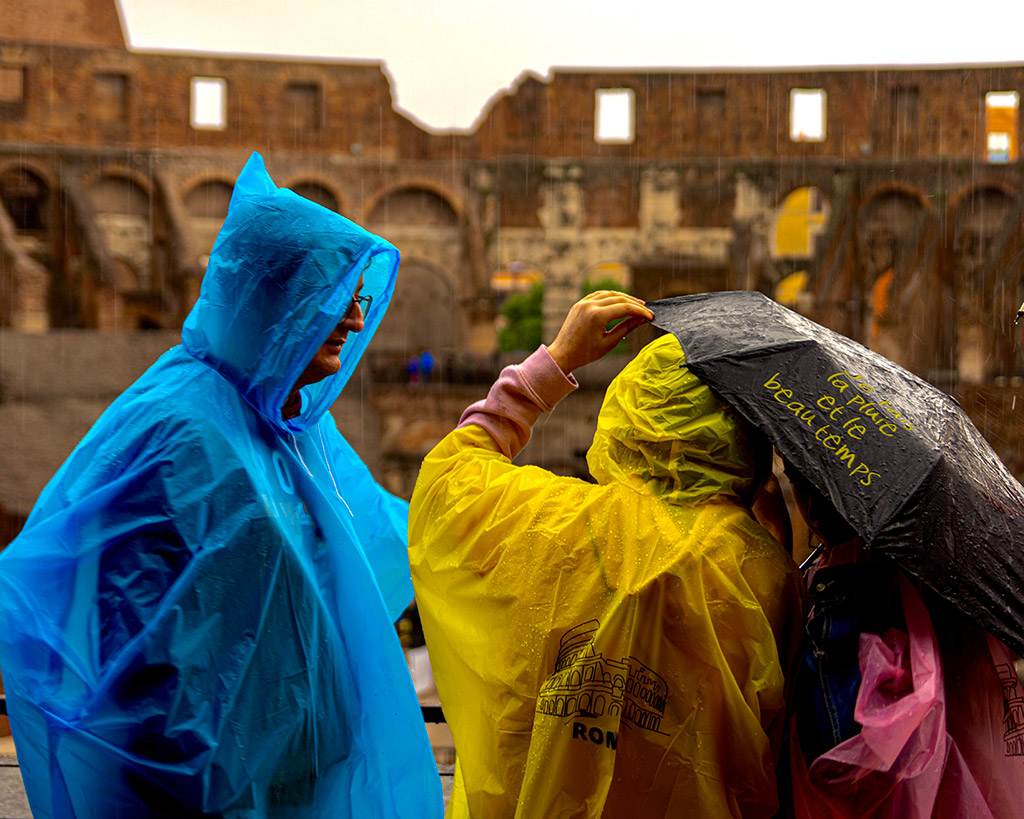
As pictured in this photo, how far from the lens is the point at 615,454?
1.84 m

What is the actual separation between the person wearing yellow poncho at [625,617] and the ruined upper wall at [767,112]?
983 inches

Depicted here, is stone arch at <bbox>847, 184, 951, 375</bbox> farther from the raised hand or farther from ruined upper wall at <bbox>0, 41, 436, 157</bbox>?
the raised hand

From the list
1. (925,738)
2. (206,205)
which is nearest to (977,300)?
(206,205)

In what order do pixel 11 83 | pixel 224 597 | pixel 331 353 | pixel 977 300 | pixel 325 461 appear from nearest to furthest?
pixel 224 597 < pixel 331 353 < pixel 325 461 < pixel 977 300 < pixel 11 83

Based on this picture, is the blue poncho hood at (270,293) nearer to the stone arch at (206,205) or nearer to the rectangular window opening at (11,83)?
the stone arch at (206,205)

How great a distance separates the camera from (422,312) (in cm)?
2370

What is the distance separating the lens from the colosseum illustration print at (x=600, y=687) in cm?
170

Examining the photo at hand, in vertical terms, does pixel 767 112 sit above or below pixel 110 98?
below

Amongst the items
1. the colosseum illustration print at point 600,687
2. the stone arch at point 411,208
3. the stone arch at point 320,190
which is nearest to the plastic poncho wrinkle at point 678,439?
the colosseum illustration print at point 600,687

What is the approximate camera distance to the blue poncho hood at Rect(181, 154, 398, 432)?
6.82ft

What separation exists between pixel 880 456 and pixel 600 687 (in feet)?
1.92

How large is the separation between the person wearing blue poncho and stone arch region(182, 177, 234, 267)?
23.0m

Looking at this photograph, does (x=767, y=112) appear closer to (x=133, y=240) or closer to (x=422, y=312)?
(x=422, y=312)

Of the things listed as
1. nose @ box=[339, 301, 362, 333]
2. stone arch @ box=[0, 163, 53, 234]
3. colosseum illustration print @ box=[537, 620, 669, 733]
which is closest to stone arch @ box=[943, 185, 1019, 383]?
nose @ box=[339, 301, 362, 333]
